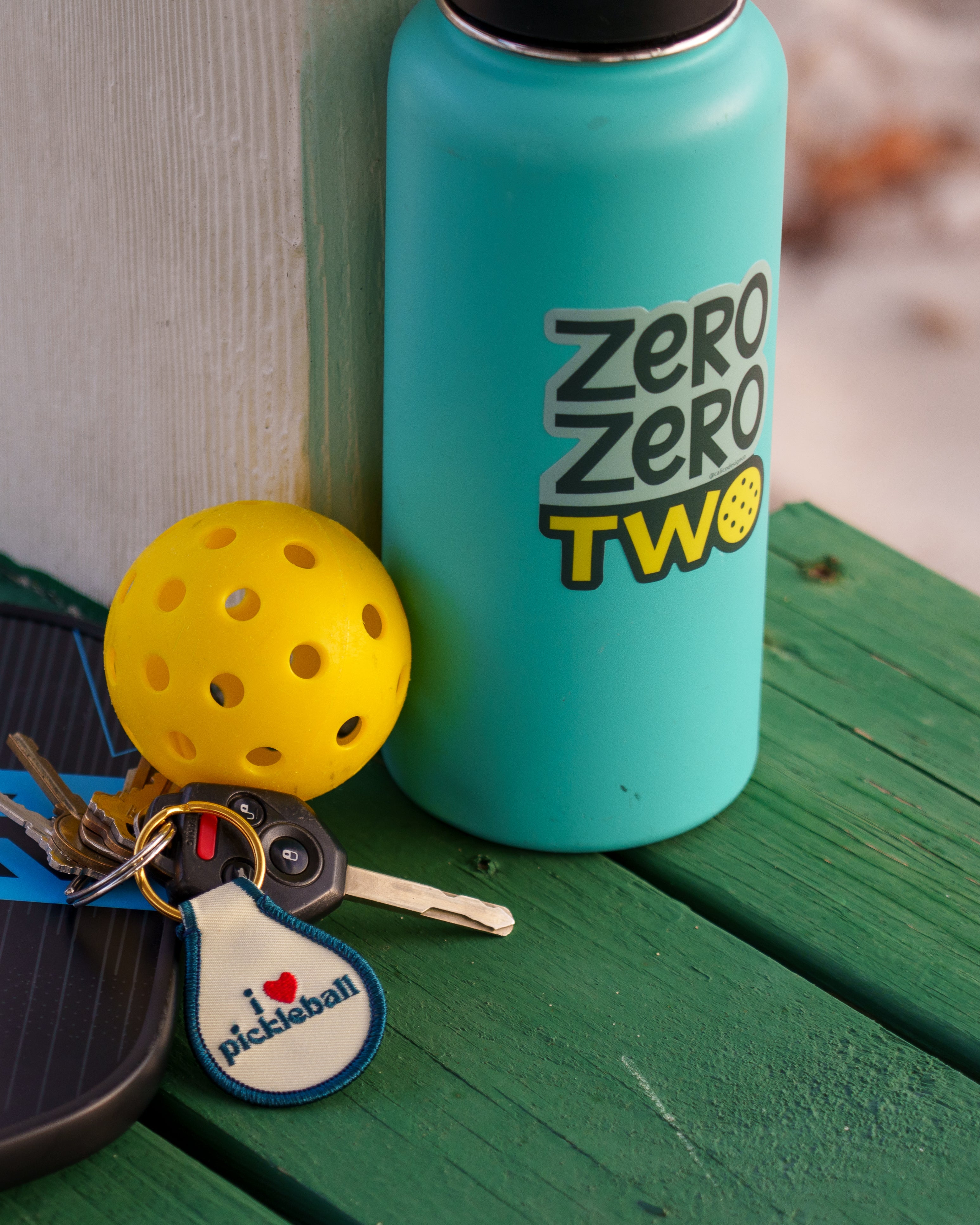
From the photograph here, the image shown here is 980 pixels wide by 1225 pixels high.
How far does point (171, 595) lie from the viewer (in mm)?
723

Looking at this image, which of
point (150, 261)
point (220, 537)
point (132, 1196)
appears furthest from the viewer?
point (150, 261)

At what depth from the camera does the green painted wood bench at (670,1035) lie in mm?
635

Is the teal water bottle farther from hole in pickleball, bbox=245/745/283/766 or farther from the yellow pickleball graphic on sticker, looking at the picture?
hole in pickleball, bbox=245/745/283/766

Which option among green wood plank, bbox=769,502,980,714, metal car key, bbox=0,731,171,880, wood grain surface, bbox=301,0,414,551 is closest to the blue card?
metal car key, bbox=0,731,171,880

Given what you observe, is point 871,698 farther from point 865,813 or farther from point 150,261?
point 150,261

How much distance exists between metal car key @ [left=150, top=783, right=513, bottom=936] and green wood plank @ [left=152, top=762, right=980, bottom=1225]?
3 cm

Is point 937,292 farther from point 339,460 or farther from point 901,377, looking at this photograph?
point 339,460

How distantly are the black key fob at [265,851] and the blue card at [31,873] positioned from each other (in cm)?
3

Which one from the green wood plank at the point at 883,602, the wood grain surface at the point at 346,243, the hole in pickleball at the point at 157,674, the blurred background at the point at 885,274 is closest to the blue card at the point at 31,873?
the hole in pickleball at the point at 157,674

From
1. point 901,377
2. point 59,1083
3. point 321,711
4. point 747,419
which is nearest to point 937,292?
point 901,377

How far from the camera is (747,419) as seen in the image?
2.43 feet

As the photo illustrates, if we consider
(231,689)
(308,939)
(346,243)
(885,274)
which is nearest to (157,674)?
(231,689)

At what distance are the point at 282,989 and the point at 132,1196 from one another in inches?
4.4

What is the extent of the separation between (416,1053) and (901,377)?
1227 millimetres
